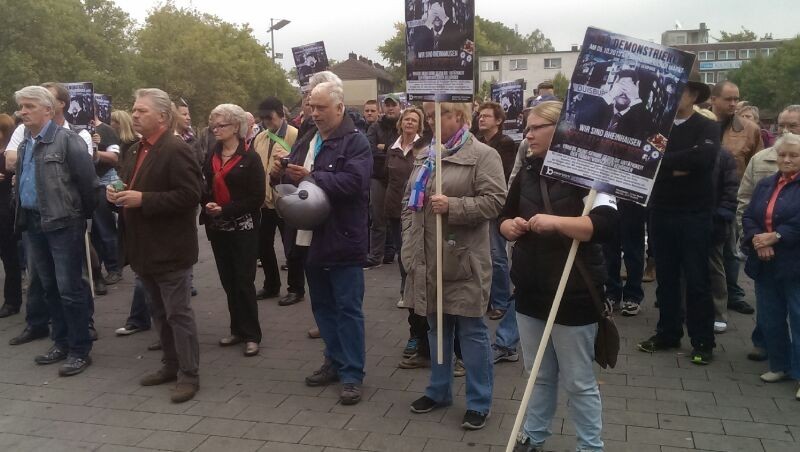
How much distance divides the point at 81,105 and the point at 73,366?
3.14 m

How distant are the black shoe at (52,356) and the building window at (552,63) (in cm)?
9204

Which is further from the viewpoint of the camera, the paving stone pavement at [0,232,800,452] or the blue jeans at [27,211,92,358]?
the blue jeans at [27,211,92,358]

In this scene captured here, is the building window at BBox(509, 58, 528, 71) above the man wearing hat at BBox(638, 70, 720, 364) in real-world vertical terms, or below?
above

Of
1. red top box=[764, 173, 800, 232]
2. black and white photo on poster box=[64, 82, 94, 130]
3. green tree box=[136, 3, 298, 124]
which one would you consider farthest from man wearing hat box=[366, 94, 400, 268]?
green tree box=[136, 3, 298, 124]

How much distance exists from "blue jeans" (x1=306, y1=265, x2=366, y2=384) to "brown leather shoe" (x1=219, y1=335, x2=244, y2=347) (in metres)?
1.51

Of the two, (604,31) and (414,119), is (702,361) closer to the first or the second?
(604,31)

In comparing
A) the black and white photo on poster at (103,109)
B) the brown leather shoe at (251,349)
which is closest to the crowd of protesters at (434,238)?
the brown leather shoe at (251,349)

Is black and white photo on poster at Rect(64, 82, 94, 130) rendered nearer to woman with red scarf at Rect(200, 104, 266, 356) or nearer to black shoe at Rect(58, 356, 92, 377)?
woman with red scarf at Rect(200, 104, 266, 356)

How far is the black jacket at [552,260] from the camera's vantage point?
3.54 meters

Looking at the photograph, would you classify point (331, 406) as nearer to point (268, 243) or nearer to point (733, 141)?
point (268, 243)

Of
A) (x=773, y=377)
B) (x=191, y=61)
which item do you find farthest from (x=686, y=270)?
(x=191, y=61)

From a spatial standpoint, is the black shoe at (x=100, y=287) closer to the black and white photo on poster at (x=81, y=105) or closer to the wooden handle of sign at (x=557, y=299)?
the black and white photo on poster at (x=81, y=105)

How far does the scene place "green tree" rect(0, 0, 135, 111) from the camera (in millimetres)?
35438

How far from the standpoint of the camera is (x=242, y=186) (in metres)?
5.77
